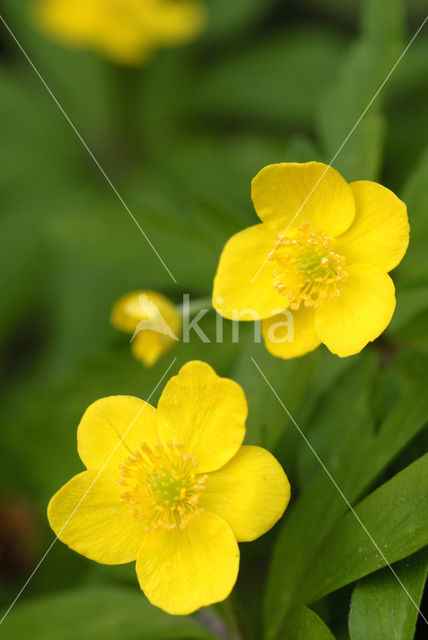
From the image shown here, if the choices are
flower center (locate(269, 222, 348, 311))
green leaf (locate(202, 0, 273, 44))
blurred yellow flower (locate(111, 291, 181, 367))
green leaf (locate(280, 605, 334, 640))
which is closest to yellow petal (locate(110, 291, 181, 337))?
blurred yellow flower (locate(111, 291, 181, 367))

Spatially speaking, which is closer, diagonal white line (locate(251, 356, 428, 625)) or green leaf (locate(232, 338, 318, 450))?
diagonal white line (locate(251, 356, 428, 625))

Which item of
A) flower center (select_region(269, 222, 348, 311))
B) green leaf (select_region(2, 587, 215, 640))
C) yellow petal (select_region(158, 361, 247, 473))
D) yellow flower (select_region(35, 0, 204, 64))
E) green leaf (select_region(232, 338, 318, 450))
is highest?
flower center (select_region(269, 222, 348, 311))

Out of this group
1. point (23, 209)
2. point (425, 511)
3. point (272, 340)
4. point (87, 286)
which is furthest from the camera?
point (23, 209)

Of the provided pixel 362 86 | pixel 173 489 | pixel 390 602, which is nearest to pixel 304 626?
pixel 390 602

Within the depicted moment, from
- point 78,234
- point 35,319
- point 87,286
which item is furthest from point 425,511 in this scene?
point 35,319

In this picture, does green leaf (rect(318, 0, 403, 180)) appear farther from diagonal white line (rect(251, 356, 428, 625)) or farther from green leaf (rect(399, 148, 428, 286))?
diagonal white line (rect(251, 356, 428, 625))

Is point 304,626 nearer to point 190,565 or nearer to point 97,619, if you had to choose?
point 190,565

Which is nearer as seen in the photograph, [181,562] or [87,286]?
[181,562]

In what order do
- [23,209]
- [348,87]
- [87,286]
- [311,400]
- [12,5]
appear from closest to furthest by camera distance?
[311,400]
[348,87]
[87,286]
[23,209]
[12,5]

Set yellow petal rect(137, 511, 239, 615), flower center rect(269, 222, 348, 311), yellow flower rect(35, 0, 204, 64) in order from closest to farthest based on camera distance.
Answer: yellow petal rect(137, 511, 239, 615) → flower center rect(269, 222, 348, 311) → yellow flower rect(35, 0, 204, 64)

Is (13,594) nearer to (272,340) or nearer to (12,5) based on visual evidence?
(272,340)
